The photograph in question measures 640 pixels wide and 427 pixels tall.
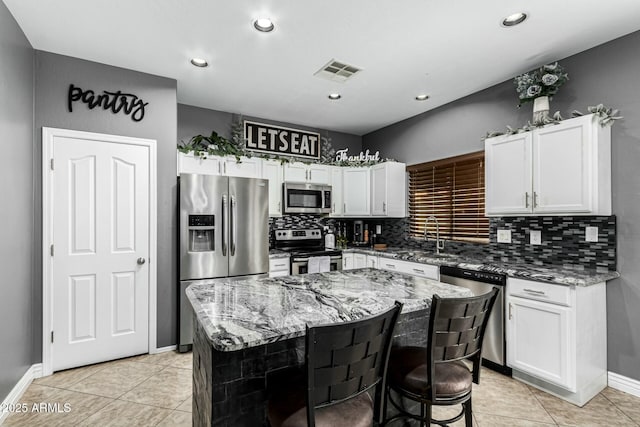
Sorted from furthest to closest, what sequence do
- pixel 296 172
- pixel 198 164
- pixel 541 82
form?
pixel 296 172 < pixel 198 164 < pixel 541 82

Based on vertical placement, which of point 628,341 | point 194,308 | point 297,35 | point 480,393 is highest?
point 297,35

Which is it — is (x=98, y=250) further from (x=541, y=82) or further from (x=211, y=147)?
(x=541, y=82)

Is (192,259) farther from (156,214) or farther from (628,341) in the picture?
(628,341)

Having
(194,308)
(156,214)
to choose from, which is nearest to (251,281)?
(194,308)

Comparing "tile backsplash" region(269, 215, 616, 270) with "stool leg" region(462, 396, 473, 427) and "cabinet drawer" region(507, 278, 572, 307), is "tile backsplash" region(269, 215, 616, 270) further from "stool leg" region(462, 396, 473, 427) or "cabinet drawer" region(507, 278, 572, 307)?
"stool leg" region(462, 396, 473, 427)

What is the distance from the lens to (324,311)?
4.78 feet

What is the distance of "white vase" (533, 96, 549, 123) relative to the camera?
275 centimetres

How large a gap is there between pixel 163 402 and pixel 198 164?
2.33 meters

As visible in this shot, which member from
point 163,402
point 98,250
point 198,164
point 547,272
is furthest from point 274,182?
point 547,272

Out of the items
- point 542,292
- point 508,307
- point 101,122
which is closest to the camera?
point 542,292

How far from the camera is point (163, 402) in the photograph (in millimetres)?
2330

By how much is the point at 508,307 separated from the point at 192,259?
9.62ft

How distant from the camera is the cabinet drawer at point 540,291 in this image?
2.32 m

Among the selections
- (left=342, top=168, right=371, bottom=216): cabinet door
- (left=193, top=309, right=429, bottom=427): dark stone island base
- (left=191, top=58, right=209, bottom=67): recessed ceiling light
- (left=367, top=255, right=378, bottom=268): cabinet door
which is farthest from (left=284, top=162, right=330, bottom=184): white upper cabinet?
(left=193, top=309, right=429, bottom=427): dark stone island base
